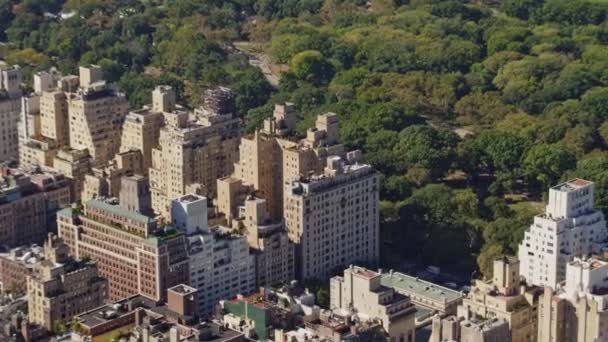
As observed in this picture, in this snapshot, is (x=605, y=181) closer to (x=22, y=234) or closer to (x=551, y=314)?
(x=551, y=314)

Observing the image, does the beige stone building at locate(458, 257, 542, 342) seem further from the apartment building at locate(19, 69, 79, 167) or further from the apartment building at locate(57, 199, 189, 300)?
the apartment building at locate(19, 69, 79, 167)

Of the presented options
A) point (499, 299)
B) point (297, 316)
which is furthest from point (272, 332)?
point (499, 299)

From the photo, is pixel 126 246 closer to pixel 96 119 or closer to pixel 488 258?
pixel 96 119

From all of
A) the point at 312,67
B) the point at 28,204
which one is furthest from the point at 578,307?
the point at 312,67

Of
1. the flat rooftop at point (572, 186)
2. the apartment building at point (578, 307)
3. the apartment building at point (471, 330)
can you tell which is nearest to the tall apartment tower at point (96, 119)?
the flat rooftop at point (572, 186)

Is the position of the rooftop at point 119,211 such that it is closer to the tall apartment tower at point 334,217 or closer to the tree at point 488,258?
the tall apartment tower at point 334,217

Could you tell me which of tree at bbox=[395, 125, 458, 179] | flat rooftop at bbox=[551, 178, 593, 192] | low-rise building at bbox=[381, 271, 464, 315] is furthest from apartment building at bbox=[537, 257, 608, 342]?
tree at bbox=[395, 125, 458, 179]
